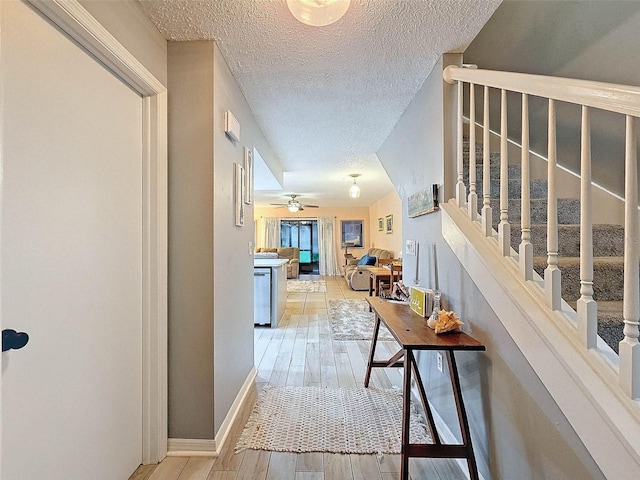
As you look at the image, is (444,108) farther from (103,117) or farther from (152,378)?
(152,378)

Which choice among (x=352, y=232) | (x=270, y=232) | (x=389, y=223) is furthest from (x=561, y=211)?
(x=270, y=232)

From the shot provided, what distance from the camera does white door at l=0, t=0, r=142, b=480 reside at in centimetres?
97

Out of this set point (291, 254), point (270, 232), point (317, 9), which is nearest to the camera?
point (317, 9)

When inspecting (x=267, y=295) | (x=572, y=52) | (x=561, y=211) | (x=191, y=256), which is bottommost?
(x=267, y=295)

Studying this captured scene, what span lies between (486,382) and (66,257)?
72.1 inches

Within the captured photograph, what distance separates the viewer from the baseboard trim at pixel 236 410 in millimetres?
1807

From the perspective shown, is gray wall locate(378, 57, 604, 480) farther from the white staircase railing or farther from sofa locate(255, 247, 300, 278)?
sofa locate(255, 247, 300, 278)

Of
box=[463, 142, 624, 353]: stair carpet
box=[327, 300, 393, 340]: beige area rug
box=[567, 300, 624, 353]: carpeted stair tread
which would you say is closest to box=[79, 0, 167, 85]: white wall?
box=[463, 142, 624, 353]: stair carpet

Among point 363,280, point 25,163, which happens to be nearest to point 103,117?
point 25,163

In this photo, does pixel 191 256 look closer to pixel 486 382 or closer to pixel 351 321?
pixel 486 382

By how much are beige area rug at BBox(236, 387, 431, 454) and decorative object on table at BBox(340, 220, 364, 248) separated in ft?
28.3

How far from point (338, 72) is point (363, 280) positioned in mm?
5804

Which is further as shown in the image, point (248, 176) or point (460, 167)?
point (248, 176)

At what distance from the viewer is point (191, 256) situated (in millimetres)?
1725
